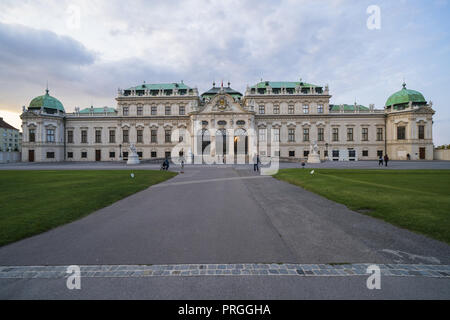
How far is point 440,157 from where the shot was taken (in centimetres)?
5431

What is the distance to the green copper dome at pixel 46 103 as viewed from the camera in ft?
195

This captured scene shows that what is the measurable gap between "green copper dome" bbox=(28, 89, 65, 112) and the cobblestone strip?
71474mm

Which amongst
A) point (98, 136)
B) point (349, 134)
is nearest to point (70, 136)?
point (98, 136)

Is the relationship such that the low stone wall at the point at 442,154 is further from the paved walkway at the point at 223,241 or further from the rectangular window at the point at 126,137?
the rectangular window at the point at 126,137

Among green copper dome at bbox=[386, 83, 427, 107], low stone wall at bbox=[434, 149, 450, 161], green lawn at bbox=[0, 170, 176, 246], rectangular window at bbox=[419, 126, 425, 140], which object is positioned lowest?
green lawn at bbox=[0, 170, 176, 246]

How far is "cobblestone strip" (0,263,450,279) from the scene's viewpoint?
394 centimetres

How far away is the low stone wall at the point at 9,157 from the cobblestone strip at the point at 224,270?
70.4m

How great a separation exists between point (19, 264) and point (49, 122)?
67976 millimetres

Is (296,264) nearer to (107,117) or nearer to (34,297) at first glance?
(34,297)

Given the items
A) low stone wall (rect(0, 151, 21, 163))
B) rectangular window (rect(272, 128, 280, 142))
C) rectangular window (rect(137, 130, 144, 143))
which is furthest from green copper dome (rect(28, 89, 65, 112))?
rectangular window (rect(272, 128, 280, 142))

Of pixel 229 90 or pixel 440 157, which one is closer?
pixel 440 157

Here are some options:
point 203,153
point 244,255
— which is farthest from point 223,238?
point 203,153

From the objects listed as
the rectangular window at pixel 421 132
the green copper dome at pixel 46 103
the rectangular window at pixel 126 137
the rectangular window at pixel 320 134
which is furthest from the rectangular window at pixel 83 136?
the rectangular window at pixel 421 132

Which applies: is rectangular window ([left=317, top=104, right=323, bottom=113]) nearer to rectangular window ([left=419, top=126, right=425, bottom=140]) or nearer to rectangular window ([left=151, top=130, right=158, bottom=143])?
rectangular window ([left=419, top=126, right=425, bottom=140])
